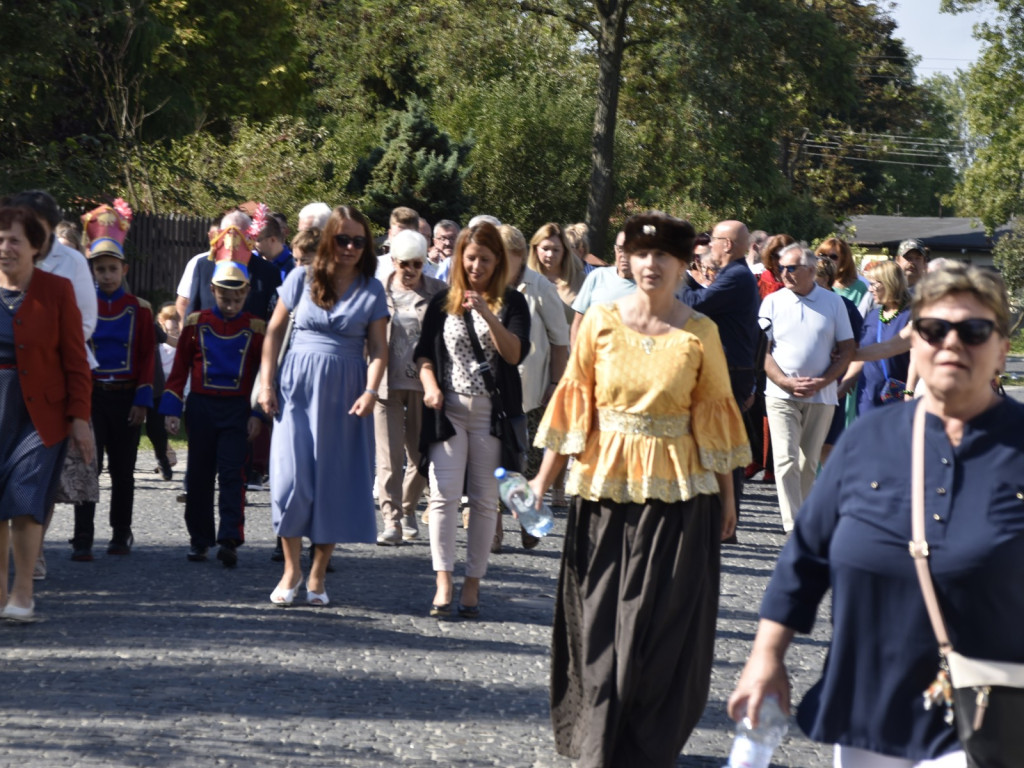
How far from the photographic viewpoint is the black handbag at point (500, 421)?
27.5ft

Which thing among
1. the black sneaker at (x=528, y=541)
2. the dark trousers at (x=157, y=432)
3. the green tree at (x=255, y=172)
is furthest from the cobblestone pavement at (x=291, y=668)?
the green tree at (x=255, y=172)

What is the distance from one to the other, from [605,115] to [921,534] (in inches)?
1248

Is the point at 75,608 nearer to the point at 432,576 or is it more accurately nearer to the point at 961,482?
the point at 432,576

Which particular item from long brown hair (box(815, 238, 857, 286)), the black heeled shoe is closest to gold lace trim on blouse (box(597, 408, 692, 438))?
the black heeled shoe

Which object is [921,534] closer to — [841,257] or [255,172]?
[841,257]

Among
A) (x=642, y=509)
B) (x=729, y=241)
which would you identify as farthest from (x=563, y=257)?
(x=642, y=509)

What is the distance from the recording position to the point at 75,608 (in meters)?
8.06

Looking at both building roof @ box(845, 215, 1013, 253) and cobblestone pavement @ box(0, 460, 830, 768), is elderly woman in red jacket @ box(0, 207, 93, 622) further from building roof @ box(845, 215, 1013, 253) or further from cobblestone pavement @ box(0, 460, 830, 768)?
building roof @ box(845, 215, 1013, 253)

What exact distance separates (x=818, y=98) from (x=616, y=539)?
29971mm

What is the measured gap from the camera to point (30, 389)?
744cm

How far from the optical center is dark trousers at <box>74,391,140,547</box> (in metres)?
9.49

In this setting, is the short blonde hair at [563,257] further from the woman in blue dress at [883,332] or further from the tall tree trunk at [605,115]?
the tall tree trunk at [605,115]

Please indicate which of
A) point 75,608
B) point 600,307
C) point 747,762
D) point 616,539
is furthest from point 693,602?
point 75,608

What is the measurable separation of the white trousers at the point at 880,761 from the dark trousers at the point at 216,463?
20.5ft
